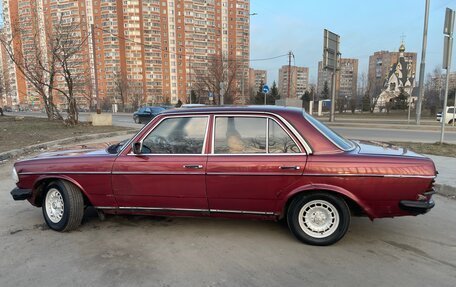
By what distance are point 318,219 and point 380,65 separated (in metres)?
101

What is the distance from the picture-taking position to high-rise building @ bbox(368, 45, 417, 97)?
81.3 meters

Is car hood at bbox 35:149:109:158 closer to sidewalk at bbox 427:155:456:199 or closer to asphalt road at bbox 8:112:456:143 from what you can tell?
sidewalk at bbox 427:155:456:199

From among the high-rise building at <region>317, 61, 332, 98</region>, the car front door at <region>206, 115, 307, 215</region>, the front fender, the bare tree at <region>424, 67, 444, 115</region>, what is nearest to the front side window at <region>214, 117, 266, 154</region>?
the car front door at <region>206, 115, 307, 215</region>

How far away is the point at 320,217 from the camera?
12.0 feet

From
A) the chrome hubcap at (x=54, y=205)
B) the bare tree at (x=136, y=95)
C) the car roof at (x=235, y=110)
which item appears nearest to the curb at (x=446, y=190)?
the car roof at (x=235, y=110)

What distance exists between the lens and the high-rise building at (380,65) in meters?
81.3

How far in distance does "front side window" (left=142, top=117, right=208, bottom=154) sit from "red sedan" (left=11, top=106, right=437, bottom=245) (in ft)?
0.04

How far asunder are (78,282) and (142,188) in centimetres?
124

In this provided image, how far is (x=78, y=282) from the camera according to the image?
2.96 metres

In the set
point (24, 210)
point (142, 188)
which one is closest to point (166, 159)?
point (142, 188)

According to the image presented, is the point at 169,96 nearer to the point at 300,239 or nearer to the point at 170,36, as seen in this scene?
the point at 170,36

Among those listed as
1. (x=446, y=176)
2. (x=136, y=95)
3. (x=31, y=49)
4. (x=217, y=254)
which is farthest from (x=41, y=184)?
(x=136, y=95)

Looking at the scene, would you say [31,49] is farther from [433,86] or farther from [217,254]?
[433,86]

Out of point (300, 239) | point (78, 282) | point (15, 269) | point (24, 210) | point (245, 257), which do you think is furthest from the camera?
point (24, 210)
